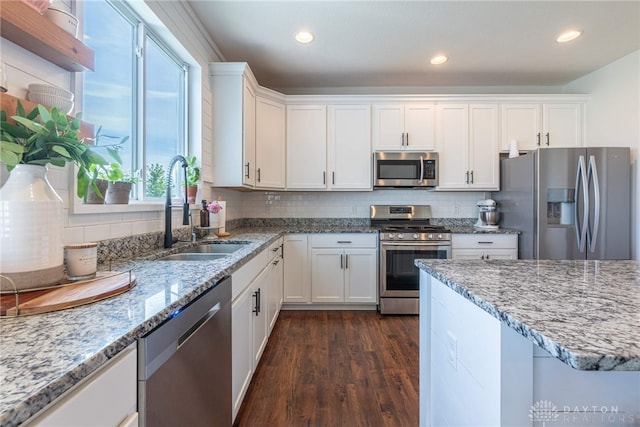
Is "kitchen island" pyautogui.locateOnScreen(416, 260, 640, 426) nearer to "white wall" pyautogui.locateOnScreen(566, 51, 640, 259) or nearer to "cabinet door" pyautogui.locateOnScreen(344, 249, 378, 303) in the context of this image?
"cabinet door" pyautogui.locateOnScreen(344, 249, 378, 303)

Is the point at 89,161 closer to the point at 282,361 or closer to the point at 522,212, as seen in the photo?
the point at 282,361

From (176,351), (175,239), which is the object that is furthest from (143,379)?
(175,239)

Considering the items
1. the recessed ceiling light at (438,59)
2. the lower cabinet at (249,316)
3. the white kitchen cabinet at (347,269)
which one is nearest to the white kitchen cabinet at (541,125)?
the recessed ceiling light at (438,59)

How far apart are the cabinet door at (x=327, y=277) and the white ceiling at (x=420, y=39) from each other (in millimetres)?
2078

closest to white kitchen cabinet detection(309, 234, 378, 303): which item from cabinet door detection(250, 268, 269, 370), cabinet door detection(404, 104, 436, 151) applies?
cabinet door detection(250, 268, 269, 370)

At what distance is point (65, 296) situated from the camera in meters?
0.80

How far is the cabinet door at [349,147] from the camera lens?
3.36 m

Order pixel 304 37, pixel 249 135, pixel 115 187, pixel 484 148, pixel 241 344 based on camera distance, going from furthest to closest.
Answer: pixel 484 148
pixel 249 135
pixel 304 37
pixel 241 344
pixel 115 187

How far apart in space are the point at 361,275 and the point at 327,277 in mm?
368

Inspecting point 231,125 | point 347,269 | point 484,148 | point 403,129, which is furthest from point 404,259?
point 231,125

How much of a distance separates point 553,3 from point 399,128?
1.56 m

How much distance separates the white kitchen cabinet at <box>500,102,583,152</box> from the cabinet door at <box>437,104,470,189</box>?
0.44 metres

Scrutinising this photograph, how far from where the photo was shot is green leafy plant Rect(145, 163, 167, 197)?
1.92 metres

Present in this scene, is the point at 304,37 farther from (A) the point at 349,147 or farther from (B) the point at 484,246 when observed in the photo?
(B) the point at 484,246
